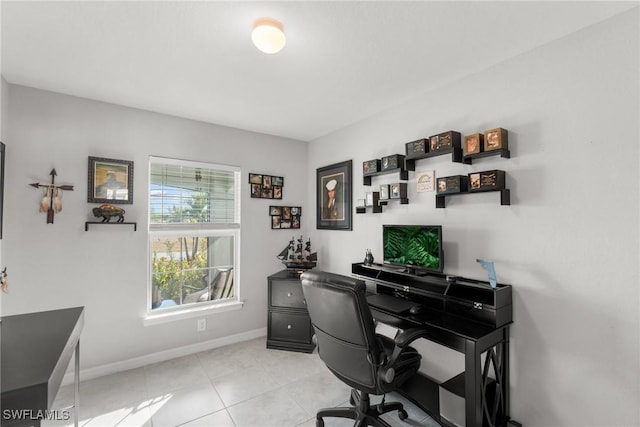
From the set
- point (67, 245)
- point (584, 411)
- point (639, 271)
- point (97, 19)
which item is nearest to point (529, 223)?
point (639, 271)

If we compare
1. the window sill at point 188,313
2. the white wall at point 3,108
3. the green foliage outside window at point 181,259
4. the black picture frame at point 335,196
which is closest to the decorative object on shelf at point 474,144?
the black picture frame at point 335,196

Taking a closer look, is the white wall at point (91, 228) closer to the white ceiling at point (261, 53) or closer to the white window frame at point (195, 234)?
the white window frame at point (195, 234)

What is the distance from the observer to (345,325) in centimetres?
167

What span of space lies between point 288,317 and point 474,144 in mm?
2478

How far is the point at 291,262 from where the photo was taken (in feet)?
11.4

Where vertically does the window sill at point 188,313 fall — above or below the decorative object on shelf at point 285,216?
below

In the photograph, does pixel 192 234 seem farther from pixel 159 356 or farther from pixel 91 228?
pixel 159 356

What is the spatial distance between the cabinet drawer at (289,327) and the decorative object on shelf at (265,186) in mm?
1412

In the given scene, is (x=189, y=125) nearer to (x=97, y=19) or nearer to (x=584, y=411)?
(x=97, y=19)

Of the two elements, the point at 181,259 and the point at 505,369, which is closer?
the point at 505,369

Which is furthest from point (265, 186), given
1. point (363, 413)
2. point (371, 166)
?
point (363, 413)

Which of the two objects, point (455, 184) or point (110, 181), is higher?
point (110, 181)

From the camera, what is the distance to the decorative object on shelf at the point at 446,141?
7.16ft

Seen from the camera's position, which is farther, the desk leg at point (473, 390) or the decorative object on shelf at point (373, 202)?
the decorative object on shelf at point (373, 202)
